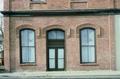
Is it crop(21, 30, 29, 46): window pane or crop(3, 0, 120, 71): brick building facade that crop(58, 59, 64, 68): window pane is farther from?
crop(21, 30, 29, 46): window pane

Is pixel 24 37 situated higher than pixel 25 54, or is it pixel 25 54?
pixel 24 37

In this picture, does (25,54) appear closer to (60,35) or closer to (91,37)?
(60,35)

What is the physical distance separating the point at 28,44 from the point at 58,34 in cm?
253

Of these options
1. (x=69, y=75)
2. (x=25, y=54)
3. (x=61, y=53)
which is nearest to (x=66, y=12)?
(x=61, y=53)

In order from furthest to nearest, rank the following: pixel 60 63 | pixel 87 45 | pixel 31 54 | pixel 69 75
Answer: pixel 31 54 < pixel 60 63 < pixel 87 45 < pixel 69 75

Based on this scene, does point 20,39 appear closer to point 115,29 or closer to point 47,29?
point 47,29

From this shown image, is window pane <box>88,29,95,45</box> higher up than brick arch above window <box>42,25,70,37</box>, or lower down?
lower down

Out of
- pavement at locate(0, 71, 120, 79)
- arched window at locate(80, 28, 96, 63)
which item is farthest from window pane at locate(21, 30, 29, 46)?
arched window at locate(80, 28, 96, 63)

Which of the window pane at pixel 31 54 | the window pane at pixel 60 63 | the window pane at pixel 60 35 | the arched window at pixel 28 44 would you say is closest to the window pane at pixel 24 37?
the arched window at pixel 28 44

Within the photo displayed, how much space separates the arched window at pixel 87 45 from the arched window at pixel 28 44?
3.92m

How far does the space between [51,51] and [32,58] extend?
1.62 m

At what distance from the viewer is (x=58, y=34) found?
34.2 meters

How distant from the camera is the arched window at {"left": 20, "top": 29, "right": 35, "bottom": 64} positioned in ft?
112

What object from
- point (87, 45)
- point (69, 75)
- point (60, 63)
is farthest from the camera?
point (60, 63)
